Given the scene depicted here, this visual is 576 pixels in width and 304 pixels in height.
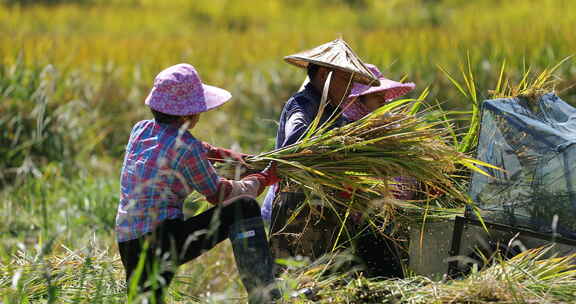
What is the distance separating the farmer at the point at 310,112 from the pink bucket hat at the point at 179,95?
502 mm

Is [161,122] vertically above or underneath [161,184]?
above

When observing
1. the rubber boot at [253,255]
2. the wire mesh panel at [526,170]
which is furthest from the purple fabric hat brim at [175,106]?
the wire mesh panel at [526,170]

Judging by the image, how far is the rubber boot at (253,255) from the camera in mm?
2709

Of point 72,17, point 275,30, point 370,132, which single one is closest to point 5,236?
point 370,132

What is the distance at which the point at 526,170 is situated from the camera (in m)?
2.83

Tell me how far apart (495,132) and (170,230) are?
125 centimetres

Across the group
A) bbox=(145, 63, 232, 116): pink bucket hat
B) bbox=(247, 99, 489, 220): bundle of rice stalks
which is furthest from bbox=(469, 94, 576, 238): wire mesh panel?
bbox=(145, 63, 232, 116): pink bucket hat

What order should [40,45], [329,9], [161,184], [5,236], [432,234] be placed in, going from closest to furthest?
[161,184]
[432,234]
[5,236]
[40,45]
[329,9]

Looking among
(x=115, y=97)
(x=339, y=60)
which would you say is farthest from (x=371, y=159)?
(x=115, y=97)

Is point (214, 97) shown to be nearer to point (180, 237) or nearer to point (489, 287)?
point (180, 237)

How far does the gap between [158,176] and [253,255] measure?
430mm

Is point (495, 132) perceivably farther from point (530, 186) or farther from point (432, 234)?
point (432, 234)

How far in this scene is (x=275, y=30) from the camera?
12.8 m

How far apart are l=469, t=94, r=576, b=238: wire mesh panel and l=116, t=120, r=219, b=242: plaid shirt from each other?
1.03 metres
